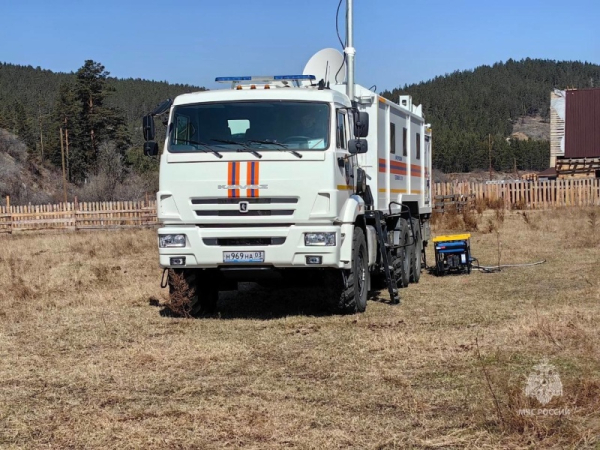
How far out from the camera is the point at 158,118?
9.59m

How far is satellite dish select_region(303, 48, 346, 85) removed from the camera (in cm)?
1176

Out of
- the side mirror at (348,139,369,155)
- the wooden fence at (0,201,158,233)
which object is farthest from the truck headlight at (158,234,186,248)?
the wooden fence at (0,201,158,233)

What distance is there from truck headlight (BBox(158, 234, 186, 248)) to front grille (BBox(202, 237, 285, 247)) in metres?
0.27

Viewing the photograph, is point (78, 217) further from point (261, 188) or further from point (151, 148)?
point (261, 188)

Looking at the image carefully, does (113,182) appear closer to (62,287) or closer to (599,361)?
(62,287)

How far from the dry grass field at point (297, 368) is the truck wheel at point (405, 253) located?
1.29ft

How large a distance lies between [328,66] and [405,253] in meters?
3.45

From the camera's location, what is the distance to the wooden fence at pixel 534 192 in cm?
3819

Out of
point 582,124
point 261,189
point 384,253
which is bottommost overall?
point 384,253

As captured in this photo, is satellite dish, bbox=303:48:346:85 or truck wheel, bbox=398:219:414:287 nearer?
satellite dish, bbox=303:48:346:85

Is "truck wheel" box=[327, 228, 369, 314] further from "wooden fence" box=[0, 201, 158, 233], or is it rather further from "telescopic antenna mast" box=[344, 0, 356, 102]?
"wooden fence" box=[0, 201, 158, 233]

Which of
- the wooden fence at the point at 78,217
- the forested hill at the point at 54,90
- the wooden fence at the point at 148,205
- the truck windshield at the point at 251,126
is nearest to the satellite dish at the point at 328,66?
the truck windshield at the point at 251,126

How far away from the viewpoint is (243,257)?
8.88m

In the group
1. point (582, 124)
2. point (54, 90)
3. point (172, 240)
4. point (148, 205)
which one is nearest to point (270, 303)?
point (172, 240)
